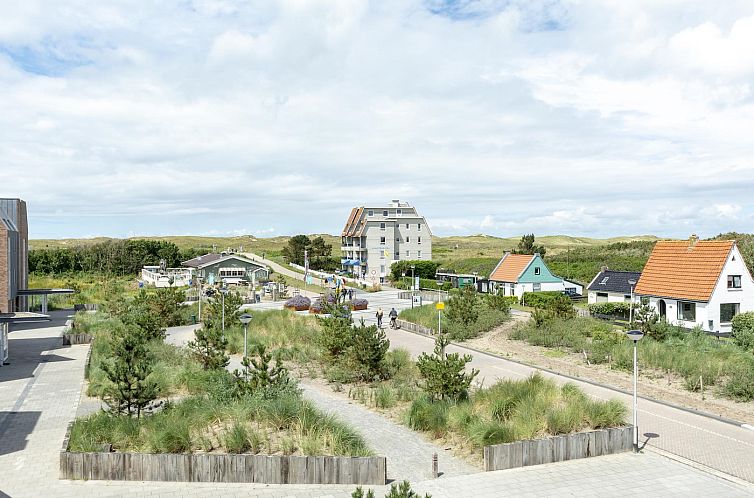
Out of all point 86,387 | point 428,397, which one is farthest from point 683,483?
point 86,387

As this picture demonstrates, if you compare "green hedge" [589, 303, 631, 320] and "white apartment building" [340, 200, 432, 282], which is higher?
"white apartment building" [340, 200, 432, 282]

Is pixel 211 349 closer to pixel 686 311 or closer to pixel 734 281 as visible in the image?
pixel 686 311

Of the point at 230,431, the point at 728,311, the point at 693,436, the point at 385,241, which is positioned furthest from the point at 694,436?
the point at 385,241

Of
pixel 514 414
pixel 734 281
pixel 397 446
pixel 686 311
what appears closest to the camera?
pixel 397 446

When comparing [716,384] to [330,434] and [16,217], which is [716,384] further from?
[16,217]

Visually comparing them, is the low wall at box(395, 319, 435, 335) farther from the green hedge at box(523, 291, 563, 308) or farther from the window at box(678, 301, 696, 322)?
the window at box(678, 301, 696, 322)

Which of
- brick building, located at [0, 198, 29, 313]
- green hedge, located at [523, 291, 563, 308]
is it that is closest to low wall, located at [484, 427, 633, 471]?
brick building, located at [0, 198, 29, 313]
